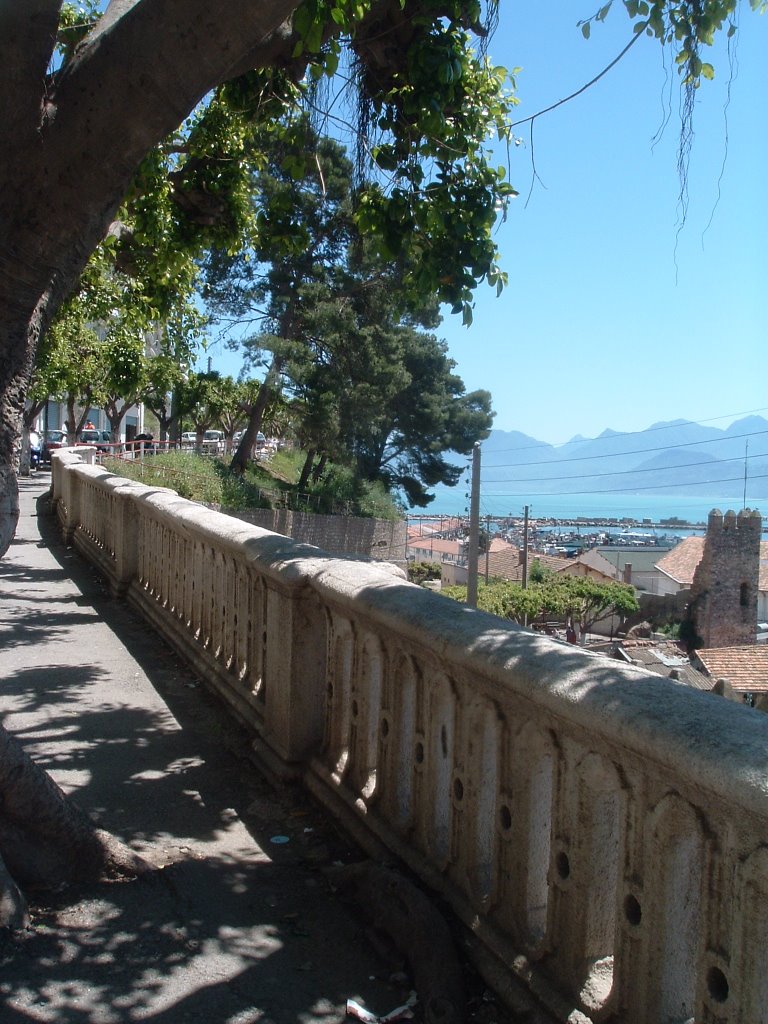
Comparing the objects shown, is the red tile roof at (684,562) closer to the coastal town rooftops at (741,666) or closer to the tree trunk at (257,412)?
the coastal town rooftops at (741,666)

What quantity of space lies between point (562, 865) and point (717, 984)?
600 millimetres

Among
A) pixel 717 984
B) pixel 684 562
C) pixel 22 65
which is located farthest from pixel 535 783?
pixel 684 562

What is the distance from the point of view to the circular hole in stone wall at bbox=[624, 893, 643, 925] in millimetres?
2131

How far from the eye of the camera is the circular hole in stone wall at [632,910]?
213cm

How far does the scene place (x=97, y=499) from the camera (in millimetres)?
11148

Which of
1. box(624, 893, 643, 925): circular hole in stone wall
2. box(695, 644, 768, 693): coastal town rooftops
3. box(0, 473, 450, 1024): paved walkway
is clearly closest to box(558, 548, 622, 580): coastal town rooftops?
box(695, 644, 768, 693): coastal town rooftops

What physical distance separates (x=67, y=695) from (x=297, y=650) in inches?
87.3

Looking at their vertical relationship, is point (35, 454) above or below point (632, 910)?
above

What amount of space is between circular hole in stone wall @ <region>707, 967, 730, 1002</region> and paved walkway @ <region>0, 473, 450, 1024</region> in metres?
1.16

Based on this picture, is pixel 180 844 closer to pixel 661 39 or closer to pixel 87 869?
pixel 87 869

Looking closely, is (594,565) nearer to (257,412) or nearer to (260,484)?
(260,484)

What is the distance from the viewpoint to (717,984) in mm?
1855

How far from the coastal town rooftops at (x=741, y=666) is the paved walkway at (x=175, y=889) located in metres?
32.7

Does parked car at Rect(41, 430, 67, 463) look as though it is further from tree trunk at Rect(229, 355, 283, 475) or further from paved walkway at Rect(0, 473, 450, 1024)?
paved walkway at Rect(0, 473, 450, 1024)
